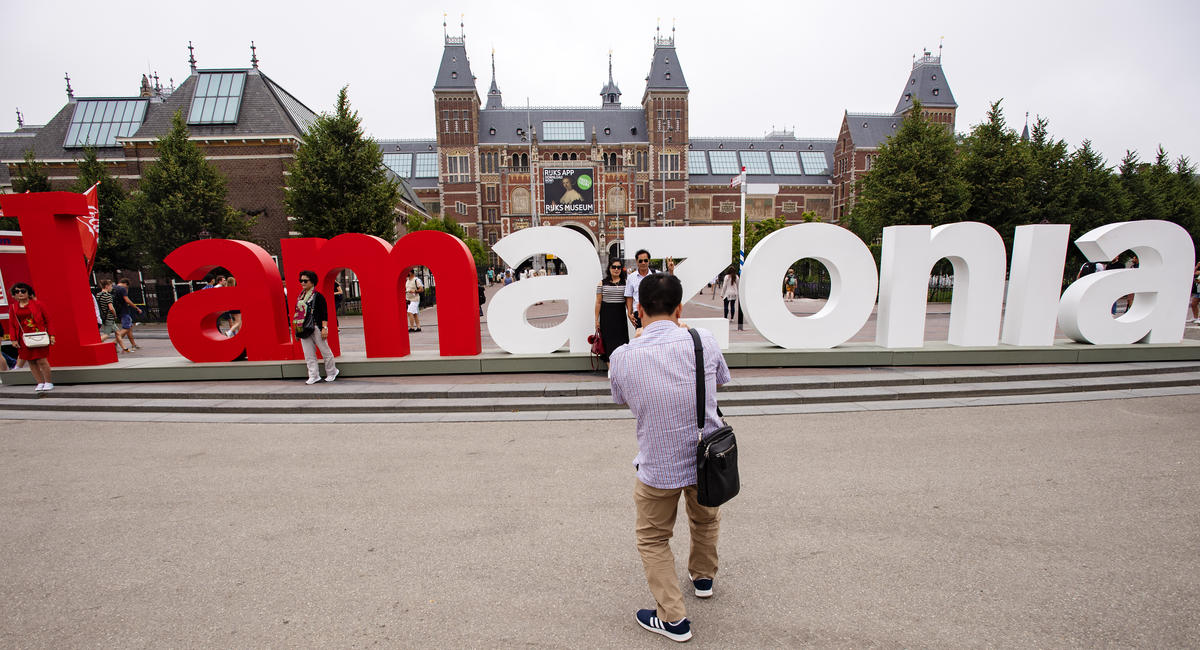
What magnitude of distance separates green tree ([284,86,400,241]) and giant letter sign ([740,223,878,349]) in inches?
767

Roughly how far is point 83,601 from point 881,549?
478 cm

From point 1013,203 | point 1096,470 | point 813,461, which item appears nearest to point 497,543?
point 813,461

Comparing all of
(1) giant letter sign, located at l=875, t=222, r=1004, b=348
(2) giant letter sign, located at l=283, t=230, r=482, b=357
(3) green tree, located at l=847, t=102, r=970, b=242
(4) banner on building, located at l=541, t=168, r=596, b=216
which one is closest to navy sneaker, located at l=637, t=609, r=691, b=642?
(2) giant letter sign, located at l=283, t=230, r=482, b=357

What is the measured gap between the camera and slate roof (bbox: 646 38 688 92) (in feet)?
207

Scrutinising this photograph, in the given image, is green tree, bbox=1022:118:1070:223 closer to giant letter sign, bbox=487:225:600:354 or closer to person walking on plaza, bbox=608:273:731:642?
giant letter sign, bbox=487:225:600:354

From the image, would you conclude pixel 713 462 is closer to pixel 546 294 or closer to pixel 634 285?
pixel 634 285

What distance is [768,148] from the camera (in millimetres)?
74562

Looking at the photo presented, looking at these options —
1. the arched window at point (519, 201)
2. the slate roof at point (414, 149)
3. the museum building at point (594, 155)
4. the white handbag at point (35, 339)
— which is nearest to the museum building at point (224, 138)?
the white handbag at point (35, 339)

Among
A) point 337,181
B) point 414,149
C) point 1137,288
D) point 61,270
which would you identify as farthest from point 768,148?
point 61,270

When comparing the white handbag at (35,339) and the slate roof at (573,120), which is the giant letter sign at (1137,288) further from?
the slate roof at (573,120)

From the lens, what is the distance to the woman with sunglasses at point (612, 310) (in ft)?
24.1

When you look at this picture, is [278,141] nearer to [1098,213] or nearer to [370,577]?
[370,577]

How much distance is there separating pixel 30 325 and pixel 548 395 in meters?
7.70

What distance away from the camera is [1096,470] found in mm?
4594
